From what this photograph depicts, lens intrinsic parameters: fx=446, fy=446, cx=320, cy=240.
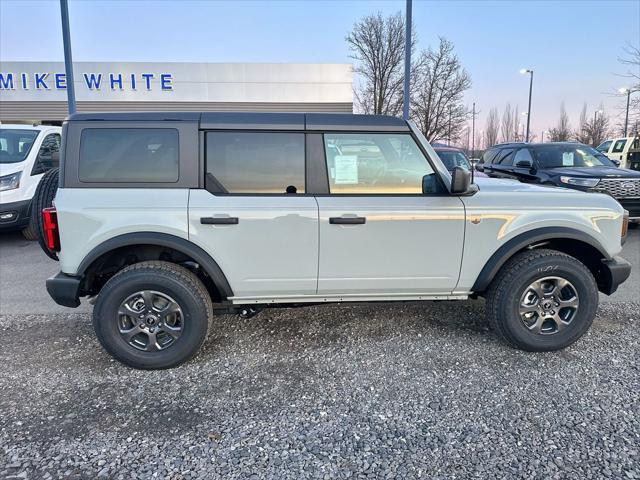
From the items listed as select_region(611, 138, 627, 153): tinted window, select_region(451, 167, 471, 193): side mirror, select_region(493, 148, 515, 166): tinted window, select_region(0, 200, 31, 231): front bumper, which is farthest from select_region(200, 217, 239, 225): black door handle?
select_region(611, 138, 627, 153): tinted window

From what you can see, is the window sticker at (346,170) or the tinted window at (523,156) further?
the tinted window at (523,156)

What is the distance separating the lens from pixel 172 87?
72.7 feet

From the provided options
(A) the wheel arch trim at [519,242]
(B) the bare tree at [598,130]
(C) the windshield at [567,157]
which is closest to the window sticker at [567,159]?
(C) the windshield at [567,157]

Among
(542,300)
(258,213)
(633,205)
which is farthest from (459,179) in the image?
(633,205)

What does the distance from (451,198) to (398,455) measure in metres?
1.87

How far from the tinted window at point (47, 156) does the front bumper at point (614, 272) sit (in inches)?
314

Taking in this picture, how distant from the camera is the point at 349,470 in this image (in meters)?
2.30

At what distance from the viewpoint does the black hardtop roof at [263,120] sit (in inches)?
130

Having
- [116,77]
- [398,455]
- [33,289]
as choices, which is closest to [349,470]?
[398,455]

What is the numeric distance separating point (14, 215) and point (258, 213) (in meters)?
5.94

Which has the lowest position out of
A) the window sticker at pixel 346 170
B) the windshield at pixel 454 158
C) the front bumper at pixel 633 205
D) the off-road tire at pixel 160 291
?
the off-road tire at pixel 160 291

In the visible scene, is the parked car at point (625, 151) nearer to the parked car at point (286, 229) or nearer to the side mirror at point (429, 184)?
the parked car at point (286, 229)

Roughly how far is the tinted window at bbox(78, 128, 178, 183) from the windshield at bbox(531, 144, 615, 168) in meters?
7.57

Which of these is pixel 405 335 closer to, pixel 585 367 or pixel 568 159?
pixel 585 367
